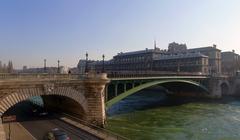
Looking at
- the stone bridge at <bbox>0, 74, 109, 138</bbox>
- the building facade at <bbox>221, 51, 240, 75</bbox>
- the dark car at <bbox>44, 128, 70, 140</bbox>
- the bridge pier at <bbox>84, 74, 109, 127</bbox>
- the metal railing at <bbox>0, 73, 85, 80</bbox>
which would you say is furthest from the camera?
the building facade at <bbox>221, 51, 240, 75</bbox>

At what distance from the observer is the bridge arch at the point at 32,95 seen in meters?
32.7

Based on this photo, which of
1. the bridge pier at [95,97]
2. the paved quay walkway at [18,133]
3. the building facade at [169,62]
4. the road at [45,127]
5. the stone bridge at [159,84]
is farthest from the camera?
the building facade at [169,62]

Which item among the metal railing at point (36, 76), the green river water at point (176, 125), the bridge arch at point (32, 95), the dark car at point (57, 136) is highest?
the metal railing at point (36, 76)

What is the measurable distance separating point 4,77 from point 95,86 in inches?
488

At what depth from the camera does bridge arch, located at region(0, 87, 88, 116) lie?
1287 inches

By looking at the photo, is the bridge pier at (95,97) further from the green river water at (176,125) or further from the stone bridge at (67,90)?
the green river water at (176,125)

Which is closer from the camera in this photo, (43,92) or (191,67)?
(43,92)

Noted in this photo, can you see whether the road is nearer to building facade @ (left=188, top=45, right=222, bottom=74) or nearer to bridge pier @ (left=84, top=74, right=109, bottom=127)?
bridge pier @ (left=84, top=74, right=109, bottom=127)

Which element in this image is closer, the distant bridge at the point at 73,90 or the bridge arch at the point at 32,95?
the bridge arch at the point at 32,95

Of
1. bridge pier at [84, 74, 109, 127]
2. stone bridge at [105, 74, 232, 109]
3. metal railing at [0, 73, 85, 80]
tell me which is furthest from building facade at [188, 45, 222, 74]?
metal railing at [0, 73, 85, 80]

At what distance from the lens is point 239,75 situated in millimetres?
108562

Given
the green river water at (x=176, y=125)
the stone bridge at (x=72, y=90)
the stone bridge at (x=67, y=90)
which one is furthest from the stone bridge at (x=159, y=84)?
the stone bridge at (x=67, y=90)

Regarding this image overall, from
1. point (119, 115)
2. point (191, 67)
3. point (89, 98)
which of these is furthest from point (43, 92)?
point (191, 67)

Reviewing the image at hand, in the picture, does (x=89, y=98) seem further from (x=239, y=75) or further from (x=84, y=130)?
(x=239, y=75)
